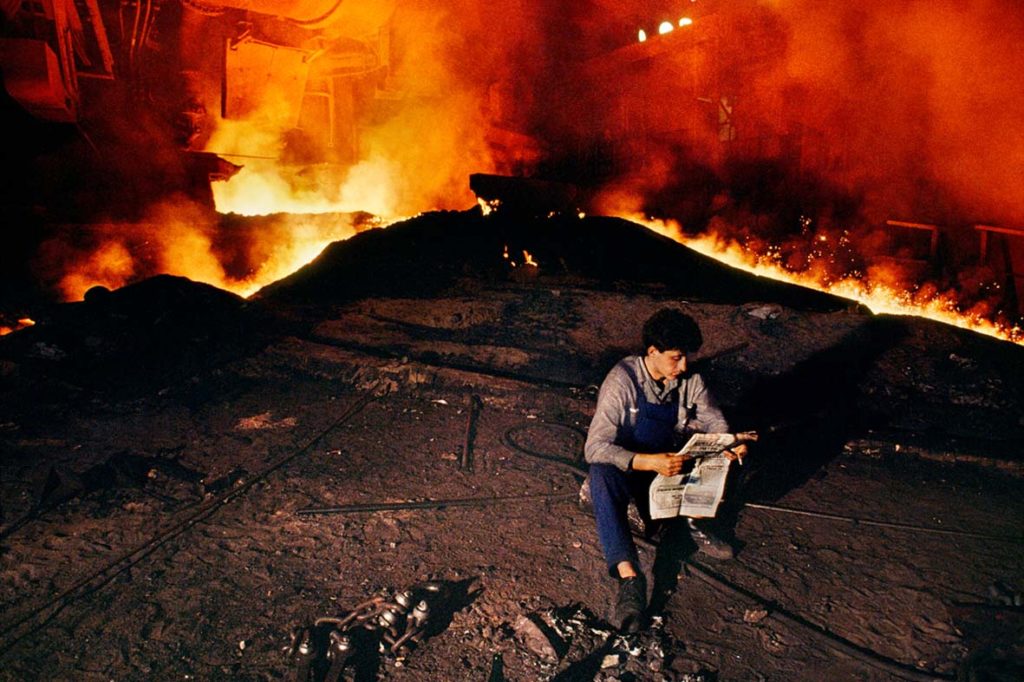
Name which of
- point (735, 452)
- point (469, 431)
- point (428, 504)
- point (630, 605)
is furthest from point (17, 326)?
point (735, 452)

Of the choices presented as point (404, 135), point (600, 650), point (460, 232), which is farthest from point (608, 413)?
point (404, 135)

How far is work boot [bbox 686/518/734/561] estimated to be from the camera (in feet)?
12.0

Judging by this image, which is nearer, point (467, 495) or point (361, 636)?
point (361, 636)

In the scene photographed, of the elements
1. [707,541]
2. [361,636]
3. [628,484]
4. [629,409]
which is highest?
[629,409]

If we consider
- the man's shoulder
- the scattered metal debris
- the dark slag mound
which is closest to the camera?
the scattered metal debris

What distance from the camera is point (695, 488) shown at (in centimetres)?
336

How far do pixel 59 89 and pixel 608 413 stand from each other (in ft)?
34.3

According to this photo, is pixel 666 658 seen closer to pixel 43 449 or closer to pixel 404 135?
pixel 43 449

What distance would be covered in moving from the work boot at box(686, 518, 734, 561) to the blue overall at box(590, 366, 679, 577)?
0.43m

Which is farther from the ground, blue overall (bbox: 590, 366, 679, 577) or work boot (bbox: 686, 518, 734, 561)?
blue overall (bbox: 590, 366, 679, 577)

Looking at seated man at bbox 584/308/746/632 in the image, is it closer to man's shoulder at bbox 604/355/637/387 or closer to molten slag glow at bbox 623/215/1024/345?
man's shoulder at bbox 604/355/637/387

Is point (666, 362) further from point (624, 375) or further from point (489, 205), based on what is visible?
point (489, 205)

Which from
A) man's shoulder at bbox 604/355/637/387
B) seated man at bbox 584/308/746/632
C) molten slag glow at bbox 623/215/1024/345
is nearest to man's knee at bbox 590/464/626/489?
seated man at bbox 584/308/746/632

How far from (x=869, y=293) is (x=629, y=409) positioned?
11.3 metres
